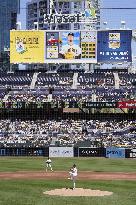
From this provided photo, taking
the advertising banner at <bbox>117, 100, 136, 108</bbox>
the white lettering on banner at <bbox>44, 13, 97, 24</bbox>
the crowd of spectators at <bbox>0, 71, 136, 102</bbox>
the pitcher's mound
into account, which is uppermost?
the white lettering on banner at <bbox>44, 13, 97, 24</bbox>

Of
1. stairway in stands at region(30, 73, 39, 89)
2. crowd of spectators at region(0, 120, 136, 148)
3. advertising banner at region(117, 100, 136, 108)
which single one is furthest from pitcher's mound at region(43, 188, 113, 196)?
stairway in stands at region(30, 73, 39, 89)

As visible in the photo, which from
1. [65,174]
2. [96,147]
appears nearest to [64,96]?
[96,147]

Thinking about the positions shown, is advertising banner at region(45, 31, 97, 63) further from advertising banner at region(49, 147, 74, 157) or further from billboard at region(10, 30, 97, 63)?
advertising banner at region(49, 147, 74, 157)

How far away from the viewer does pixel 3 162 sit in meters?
49.5

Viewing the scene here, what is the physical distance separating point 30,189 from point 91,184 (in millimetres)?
5289

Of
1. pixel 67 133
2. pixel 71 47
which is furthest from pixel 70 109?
pixel 71 47

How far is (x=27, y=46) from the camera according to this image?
251 feet

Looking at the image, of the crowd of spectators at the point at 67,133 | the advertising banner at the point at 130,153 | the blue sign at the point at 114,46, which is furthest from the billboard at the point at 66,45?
the advertising banner at the point at 130,153

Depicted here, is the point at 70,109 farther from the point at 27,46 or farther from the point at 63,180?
the point at 63,180

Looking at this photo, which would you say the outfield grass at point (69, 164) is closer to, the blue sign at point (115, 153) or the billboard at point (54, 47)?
the blue sign at point (115, 153)

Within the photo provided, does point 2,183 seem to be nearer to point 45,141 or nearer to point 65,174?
point 65,174

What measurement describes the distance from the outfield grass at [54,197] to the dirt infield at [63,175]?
8.07 ft

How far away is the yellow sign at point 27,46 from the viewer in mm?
76438

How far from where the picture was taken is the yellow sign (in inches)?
3009
